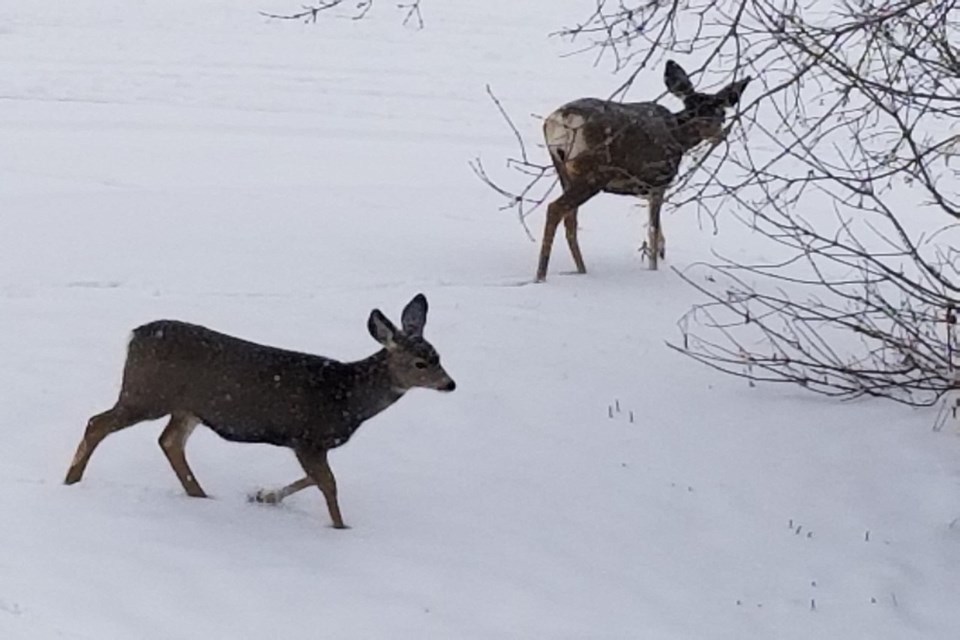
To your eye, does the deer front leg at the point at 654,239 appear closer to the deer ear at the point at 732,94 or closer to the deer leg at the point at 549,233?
the deer leg at the point at 549,233

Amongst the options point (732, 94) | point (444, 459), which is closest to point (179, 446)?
point (444, 459)

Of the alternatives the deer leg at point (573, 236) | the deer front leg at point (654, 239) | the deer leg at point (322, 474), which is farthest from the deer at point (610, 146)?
the deer leg at point (322, 474)

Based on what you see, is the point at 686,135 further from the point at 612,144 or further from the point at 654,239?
the point at 654,239

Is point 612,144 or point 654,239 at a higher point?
point 612,144

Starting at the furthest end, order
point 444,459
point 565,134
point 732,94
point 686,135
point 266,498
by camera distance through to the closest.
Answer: point 686,135
point 565,134
point 732,94
point 444,459
point 266,498

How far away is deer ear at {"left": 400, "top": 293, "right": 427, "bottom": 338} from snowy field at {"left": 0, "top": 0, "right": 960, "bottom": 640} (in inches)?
32.2

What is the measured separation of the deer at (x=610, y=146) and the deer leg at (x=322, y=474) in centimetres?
471

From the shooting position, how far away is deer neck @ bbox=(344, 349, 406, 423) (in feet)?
22.7

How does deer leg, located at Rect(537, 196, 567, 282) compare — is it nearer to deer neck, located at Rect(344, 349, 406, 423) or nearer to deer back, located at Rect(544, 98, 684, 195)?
deer back, located at Rect(544, 98, 684, 195)

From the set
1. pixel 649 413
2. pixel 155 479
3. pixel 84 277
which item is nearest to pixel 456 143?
pixel 84 277

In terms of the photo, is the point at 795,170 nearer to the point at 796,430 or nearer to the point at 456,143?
the point at 456,143

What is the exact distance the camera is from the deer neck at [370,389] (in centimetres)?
692

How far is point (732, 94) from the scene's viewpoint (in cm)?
945

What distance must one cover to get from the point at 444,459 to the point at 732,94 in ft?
10.1
